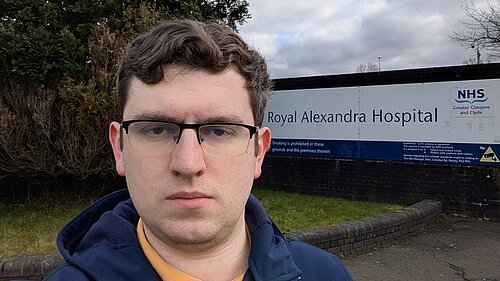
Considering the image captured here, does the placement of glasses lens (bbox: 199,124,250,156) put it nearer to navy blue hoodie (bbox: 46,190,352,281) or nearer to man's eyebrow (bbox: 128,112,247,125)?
man's eyebrow (bbox: 128,112,247,125)

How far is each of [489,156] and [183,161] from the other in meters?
8.45

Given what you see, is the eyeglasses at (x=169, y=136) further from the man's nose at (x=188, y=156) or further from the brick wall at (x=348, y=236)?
the brick wall at (x=348, y=236)

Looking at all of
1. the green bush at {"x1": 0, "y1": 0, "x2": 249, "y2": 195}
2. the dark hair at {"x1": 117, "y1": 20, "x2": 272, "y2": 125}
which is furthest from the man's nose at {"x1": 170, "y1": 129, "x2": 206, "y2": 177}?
the green bush at {"x1": 0, "y1": 0, "x2": 249, "y2": 195}

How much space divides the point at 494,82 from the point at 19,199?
897 cm

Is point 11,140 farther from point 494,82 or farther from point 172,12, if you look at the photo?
point 494,82

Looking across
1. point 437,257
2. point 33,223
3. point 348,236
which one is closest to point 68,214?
point 33,223

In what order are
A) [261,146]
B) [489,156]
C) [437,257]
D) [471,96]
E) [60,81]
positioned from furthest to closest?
[471,96], [489,156], [60,81], [437,257], [261,146]

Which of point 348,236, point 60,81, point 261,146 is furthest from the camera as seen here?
point 60,81

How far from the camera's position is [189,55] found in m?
1.34

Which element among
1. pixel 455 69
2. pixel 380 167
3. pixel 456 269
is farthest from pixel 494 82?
pixel 456 269

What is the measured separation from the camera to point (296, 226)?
22.7 ft

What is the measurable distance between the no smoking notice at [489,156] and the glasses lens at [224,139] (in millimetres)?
8218

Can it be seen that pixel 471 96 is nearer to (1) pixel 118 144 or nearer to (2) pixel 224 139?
(2) pixel 224 139

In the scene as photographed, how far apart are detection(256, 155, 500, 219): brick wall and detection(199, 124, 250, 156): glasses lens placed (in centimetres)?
824
